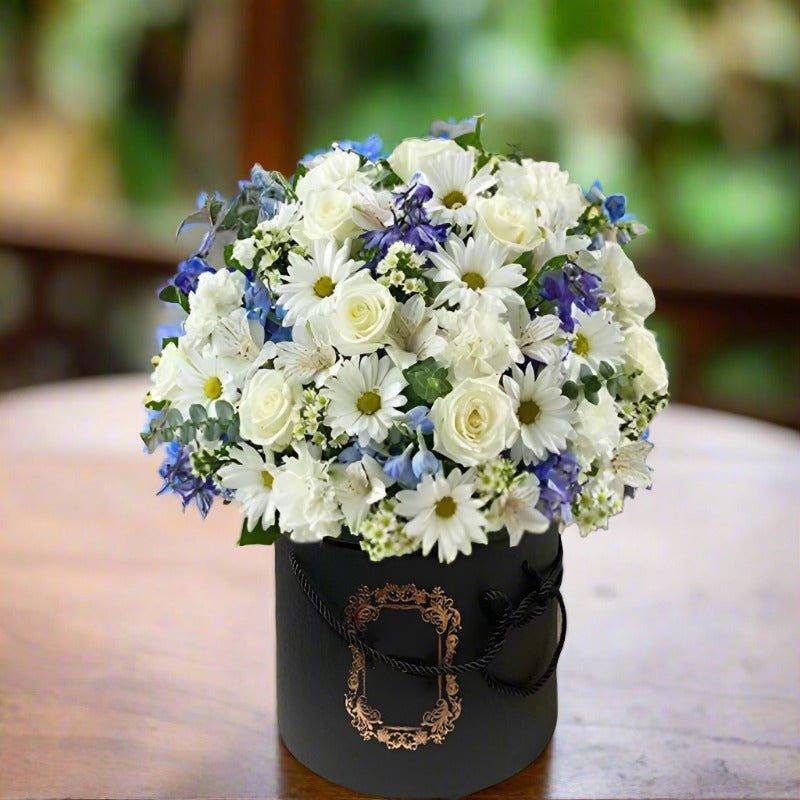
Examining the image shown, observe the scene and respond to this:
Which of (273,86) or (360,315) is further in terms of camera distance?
(273,86)

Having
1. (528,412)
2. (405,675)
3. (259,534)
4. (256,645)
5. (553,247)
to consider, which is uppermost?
(553,247)

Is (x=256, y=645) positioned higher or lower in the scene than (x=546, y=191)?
lower

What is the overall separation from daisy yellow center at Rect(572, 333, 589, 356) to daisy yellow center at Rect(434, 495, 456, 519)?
0.15 meters

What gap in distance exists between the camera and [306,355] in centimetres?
73

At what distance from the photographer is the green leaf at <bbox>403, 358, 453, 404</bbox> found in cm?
69

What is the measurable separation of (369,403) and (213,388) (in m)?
0.14

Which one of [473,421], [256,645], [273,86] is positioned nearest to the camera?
[473,421]

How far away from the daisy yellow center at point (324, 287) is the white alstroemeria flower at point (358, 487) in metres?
0.12

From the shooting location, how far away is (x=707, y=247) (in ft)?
10.1

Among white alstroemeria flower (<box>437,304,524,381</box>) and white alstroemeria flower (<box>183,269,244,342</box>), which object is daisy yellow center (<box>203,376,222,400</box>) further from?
white alstroemeria flower (<box>437,304,524,381</box>)

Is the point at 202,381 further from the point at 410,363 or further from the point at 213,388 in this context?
the point at 410,363

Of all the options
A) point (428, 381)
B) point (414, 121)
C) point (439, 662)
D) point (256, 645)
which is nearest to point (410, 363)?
point (428, 381)

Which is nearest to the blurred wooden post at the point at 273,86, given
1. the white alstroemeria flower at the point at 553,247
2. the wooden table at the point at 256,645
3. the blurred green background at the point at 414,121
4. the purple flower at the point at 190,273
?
the blurred green background at the point at 414,121

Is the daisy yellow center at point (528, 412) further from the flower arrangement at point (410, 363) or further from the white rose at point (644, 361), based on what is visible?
the white rose at point (644, 361)
